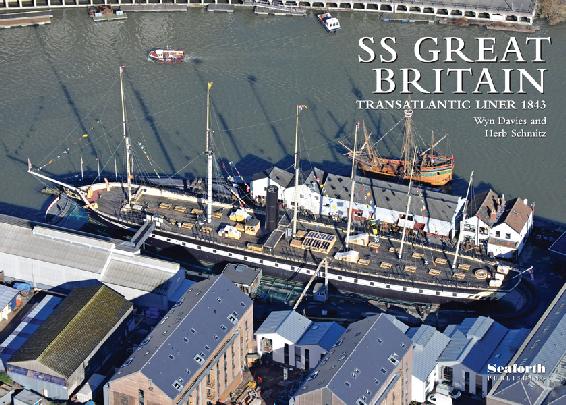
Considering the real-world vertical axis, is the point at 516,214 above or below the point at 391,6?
below

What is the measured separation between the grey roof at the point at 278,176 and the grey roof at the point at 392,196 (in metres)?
4.08

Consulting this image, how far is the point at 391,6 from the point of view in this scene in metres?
194

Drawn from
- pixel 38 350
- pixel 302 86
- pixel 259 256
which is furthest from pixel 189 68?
pixel 38 350

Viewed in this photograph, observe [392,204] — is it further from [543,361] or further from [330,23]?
[330,23]

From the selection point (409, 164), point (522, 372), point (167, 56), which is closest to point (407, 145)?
point (409, 164)

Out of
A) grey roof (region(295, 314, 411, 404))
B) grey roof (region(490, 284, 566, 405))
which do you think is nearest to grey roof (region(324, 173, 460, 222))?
grey roof (region(490, 284, 566, 405))

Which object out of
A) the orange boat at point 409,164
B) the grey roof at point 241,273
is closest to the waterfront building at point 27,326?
the grey roof at point 241,273

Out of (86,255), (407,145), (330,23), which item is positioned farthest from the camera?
(330,23)

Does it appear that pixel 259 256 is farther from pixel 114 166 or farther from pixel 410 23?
pixel 410 23

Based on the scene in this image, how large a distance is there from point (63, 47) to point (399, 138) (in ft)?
162

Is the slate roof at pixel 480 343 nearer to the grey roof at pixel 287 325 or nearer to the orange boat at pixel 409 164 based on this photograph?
the grey roof at pixel 287 325

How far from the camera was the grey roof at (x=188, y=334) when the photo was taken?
11975cm

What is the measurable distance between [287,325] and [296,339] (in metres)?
1.90

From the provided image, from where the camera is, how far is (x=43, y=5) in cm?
19800
